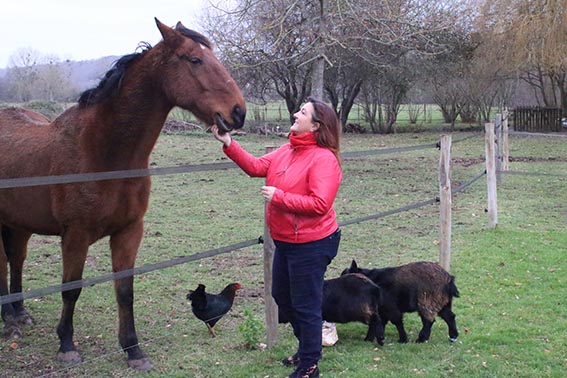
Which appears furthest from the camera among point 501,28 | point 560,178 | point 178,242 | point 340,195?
point 501,28

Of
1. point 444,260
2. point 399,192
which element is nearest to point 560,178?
point 399,192

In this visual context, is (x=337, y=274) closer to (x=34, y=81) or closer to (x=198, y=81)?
(x=198, y=81)

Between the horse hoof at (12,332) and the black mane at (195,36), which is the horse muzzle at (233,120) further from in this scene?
the horse hoof at (12,332)

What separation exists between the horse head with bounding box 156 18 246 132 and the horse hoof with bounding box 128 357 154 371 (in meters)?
1.74

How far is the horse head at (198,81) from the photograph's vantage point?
367cm

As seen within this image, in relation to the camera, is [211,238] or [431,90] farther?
[431,90]

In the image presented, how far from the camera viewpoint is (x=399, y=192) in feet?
40.2

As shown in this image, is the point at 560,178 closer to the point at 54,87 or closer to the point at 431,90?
the point at 431,90

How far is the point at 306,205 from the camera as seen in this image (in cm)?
349

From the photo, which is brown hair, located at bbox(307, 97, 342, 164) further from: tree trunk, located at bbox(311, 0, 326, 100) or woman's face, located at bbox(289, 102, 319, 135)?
tree trunk, located at bbox(311, 0, 326, 100)

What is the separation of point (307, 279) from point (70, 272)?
1630 millimetres

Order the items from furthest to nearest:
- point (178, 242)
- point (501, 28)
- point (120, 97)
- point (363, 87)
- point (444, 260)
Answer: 1. point (363, 87)
2. point (501, 28)
3. point (178, 242)
4. point (444, 260)
5. point (120, 97)

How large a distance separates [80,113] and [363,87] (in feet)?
90.1

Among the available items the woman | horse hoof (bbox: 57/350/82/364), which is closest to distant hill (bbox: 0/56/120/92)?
the woman
